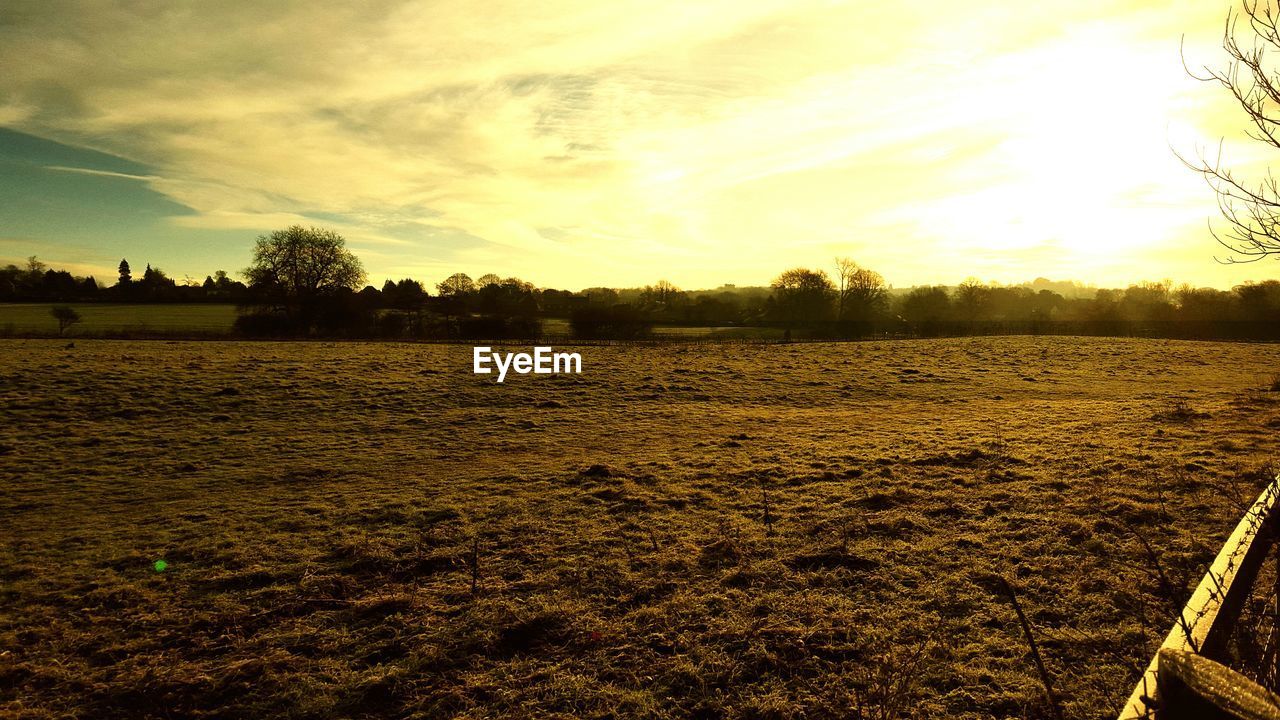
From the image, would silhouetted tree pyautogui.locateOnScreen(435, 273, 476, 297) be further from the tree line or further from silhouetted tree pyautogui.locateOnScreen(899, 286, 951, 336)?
silhouetted tree pyautogui.locateOnScreen(899, 286, 951, 336)

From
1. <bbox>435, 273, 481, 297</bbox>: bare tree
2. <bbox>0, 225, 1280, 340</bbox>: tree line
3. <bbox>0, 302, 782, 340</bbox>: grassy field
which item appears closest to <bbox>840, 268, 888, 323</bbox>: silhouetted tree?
<bbox>0, 225, 1280, 340</bbox>: tree line

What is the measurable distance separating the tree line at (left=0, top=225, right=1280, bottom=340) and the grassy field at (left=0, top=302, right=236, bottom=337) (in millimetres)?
3230

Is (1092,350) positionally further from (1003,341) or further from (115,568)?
(115,568)

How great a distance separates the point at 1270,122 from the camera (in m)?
5.52

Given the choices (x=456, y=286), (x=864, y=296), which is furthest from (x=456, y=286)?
(x=864, y=296)

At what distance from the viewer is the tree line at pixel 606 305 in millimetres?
55938

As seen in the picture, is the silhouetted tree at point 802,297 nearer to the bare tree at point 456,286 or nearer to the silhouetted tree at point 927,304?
the silhouetted tree at point 927,304

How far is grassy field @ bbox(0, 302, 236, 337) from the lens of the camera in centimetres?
4875

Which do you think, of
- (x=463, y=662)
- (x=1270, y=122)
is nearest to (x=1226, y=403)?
(x=1270, y=122)

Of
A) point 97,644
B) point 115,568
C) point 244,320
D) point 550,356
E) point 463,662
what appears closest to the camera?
point 463,662

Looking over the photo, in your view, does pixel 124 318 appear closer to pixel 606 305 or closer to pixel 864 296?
pixel 606 305

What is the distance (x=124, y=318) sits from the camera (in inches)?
2376

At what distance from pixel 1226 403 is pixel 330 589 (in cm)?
2670

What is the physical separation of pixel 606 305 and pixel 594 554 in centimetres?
5521
